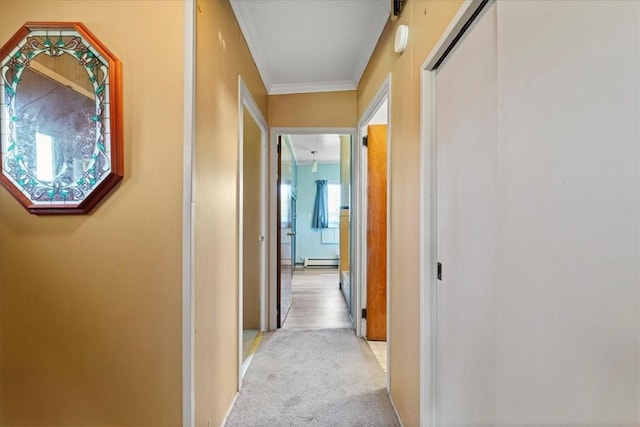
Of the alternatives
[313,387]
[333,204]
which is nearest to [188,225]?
[313,387]

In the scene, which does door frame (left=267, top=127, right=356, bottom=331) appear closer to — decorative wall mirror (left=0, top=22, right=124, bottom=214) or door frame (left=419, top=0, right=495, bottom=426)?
door frame (left=419, top=0, right=495, bottom=426)

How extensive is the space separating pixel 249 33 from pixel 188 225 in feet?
5.16

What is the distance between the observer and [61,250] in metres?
1.34

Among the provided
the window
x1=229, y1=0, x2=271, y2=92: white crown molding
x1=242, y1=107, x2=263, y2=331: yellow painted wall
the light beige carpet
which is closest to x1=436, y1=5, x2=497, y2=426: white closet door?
the light beige carpet

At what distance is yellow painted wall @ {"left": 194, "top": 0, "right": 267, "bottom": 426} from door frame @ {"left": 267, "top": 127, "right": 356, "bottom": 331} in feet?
3.75

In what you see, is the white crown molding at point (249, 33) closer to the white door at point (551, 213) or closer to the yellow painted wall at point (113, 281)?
the yellow painted wall at point (113, 281)

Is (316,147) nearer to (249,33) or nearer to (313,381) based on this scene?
(249,33)

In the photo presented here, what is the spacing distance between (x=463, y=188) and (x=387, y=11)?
144 cm

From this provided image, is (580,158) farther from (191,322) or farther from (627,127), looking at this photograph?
(191,322)

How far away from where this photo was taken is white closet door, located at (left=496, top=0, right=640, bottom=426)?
21.3 inches

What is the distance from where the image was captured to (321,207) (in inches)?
293

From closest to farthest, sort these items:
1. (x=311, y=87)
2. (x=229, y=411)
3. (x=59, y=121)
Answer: (x=59, y=121)
(x=229, y=411)
(x=311, y=87)

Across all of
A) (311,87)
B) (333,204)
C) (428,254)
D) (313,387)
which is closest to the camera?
(428,254)

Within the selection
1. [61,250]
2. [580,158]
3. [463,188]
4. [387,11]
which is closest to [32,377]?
[61,250]
